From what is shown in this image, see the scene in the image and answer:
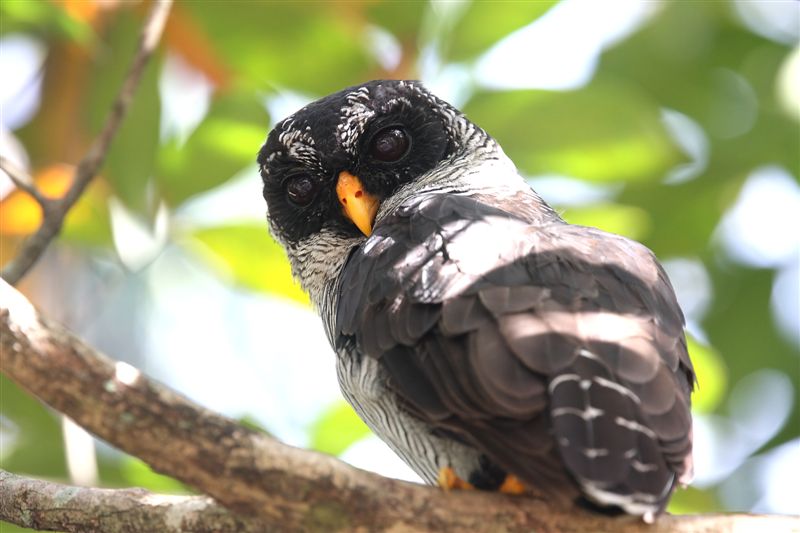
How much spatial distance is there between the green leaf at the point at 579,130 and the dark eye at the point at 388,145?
1.59 feet

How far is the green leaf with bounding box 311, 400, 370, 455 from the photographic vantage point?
5.12m

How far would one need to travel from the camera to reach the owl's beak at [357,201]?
4547mm

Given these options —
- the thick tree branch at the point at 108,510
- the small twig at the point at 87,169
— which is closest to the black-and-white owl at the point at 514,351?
the thick tree branch at the point at 108,510

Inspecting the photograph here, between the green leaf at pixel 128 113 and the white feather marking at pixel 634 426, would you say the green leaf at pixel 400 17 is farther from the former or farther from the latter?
the white feather marking at pixel 634 426

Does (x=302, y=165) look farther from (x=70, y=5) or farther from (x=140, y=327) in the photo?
(x=140, y=327)

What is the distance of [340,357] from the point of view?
12.6 ft

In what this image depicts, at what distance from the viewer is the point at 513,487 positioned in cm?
310

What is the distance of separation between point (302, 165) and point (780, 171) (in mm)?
3526

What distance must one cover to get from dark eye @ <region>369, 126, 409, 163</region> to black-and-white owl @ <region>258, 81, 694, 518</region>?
13.2 inches

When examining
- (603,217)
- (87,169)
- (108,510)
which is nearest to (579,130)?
(603,217)

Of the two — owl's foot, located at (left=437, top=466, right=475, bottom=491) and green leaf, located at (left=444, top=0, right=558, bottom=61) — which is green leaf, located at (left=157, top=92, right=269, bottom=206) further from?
owl's foot, located at (left=437, top=466, right=475, bottom=491)

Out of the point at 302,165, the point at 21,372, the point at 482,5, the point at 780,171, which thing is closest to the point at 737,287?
the point at 780,171

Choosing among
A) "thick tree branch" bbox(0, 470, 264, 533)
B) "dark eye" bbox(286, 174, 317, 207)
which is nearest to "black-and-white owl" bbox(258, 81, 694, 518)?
"dark eye" bbox(286, 174, 317, 207)

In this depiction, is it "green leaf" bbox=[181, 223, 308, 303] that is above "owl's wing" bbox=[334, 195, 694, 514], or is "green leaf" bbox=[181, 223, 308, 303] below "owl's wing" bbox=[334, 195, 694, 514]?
above
